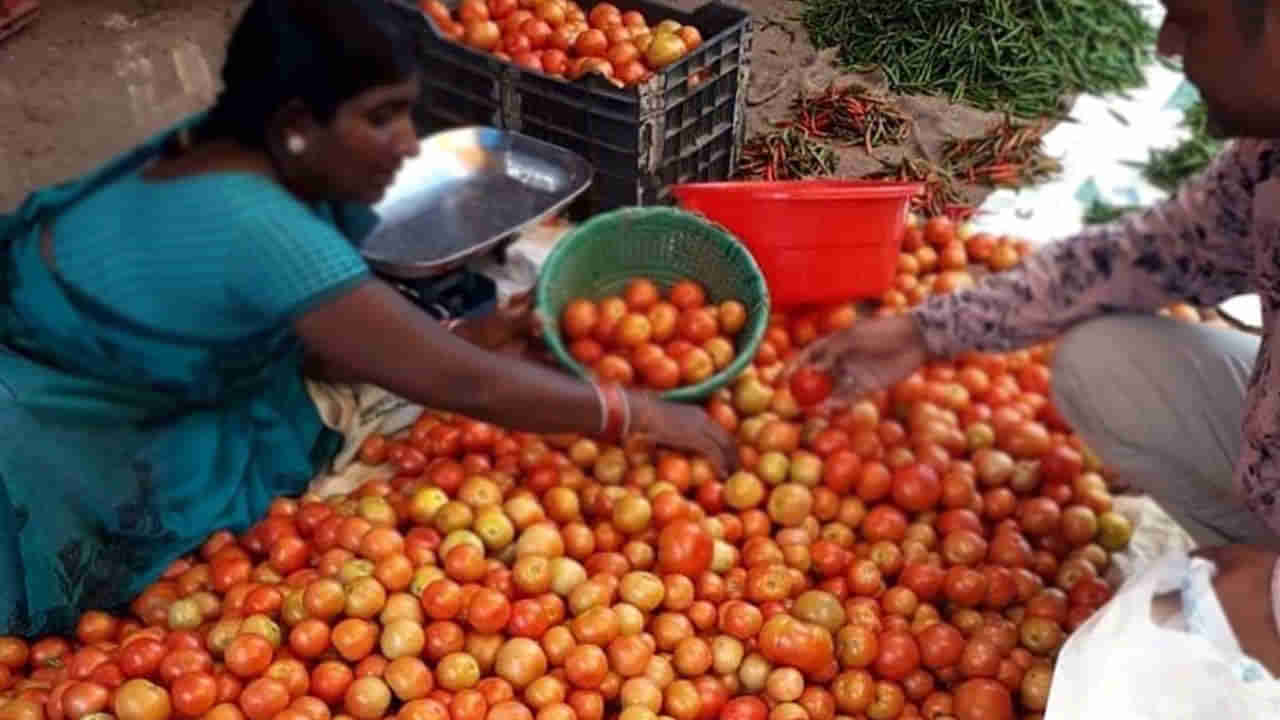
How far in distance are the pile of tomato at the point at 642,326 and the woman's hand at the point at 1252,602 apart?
0.84 metres

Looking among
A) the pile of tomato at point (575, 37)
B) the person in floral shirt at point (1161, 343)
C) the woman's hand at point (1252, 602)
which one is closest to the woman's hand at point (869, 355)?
the person in floral shirt at point (1161, 343)

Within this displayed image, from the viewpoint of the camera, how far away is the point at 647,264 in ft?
6.37

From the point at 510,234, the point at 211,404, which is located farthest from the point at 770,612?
the point at 211,404

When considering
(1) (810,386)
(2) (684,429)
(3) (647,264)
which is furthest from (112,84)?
(1) (810,386)

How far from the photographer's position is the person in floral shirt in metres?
1.86

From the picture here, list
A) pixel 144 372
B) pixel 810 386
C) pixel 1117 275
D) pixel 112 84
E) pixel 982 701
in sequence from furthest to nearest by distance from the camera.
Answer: pixel 810 386
pixel 1117 275
pixel 982 701
pixel 144 372
pixel 112 84

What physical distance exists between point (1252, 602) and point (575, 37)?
1.25 m

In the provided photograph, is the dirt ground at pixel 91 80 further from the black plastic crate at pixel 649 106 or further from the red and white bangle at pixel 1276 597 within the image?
the red and white bangle at pixel 1276 597

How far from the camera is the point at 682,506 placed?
86.3 inches

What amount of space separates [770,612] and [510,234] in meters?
0.86

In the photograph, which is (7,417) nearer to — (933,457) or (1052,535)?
(933,457)

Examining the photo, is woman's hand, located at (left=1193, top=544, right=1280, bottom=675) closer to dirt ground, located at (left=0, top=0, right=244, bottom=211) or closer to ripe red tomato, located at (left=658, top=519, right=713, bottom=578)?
ripe red tomato, located at (left=658, top=519, right=713, bottom=578)

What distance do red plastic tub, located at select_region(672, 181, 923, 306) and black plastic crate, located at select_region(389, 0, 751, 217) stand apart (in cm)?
7

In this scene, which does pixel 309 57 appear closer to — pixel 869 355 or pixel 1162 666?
pixel 869 355
